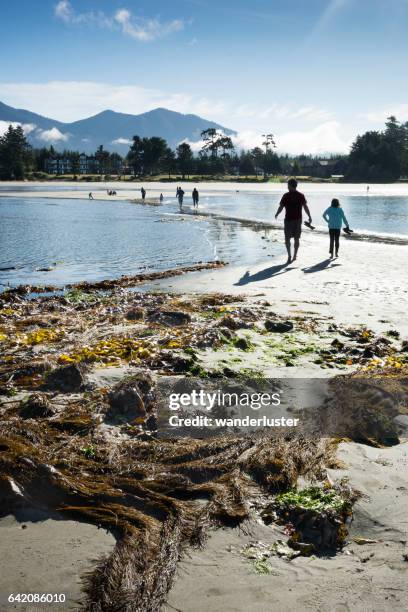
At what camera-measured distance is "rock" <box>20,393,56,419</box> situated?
525 centimetres

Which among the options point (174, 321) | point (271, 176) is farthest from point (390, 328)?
point (271, 176)

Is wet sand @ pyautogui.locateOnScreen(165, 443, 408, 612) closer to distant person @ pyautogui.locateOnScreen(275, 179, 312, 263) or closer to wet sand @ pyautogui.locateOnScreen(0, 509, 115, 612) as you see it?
wet sand @ pyautogui.locateOnScreen(0, 509, 115, 612)

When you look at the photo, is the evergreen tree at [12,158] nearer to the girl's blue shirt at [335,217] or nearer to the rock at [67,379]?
the girl's blue shirt at [335,217]

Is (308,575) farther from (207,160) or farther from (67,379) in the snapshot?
(207,160)

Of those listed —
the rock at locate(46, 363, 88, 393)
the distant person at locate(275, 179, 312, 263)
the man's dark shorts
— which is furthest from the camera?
the man's dark shorts

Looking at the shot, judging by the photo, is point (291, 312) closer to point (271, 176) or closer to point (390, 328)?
point (390, 328)

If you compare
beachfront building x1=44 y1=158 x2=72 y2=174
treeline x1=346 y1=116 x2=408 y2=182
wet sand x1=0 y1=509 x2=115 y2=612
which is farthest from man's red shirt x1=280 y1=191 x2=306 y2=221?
beachfront building x1=44 y1=158 x2=72 y2=174

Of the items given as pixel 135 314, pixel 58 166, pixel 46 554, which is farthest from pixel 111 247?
pixel 58 166

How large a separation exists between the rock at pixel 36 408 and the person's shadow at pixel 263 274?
883 centimetres

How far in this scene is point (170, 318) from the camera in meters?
9.68

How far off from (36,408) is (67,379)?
2.68ft

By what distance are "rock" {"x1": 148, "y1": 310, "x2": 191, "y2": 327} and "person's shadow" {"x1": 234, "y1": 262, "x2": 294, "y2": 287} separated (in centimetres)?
416

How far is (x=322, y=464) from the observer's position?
4352 mm

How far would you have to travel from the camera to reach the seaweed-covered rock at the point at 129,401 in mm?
5375
